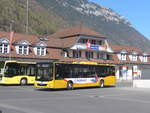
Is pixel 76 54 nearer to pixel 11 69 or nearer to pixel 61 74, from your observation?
pixel 11 69

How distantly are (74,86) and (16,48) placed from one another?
19.2m

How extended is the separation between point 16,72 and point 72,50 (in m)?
21.1

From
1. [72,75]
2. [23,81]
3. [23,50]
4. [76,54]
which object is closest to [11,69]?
[23,81]

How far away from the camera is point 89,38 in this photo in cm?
5788

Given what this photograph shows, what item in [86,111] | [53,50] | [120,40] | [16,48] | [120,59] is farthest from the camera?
[120,40]

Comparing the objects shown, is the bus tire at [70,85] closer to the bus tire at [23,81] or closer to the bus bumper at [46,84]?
the bus bumper at [46,84]

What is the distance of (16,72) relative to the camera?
116 ft

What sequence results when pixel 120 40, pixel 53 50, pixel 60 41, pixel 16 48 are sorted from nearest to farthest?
pixel 16 48 < pixel 53 50 < pixel 60 41 < pixel 120 40

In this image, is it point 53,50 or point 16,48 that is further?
point 53,50

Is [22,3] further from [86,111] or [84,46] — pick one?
[86,111]

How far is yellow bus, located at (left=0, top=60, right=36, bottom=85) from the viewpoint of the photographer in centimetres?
3481

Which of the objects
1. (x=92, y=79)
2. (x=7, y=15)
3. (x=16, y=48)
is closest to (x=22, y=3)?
(x=7, y=15)

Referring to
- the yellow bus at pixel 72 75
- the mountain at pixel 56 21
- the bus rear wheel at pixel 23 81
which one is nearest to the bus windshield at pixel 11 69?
the bus rear wheel at pixel 23 81

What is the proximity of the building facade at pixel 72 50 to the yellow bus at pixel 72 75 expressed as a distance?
15.9 m
